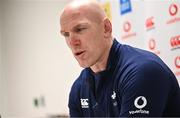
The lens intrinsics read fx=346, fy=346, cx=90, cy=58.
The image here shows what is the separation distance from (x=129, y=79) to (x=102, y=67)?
0.20 meters

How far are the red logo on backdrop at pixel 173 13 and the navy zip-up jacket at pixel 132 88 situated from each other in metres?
0.36

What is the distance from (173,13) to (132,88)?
0.57 metres

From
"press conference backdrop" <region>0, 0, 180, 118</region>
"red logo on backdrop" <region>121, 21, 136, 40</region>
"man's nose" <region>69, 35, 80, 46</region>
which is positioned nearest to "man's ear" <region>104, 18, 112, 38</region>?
"man's nose" <region>69, 35, 80, 46</region>

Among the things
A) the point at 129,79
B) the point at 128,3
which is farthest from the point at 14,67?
the point at 129,79

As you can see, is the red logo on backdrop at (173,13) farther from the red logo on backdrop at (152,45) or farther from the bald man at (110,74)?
the bald man at (110,74)

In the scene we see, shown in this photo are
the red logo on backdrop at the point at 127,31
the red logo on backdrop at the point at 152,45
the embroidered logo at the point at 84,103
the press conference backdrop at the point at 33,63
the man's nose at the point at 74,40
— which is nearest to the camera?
the man's nose at the point at 74,40

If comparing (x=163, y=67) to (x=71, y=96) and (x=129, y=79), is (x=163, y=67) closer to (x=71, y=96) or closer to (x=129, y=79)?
(x=129, y=79)

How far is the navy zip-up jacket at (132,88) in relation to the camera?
3.71ft

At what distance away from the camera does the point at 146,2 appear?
176 cm

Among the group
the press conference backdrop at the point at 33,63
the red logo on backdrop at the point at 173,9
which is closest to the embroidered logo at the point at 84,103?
the red logo on backdrop at the point at 173,9

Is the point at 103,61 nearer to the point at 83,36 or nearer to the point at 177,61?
the point at 83,36

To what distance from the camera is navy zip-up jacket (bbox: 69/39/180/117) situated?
3.71ft

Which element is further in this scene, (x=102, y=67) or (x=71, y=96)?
(x=71, y=96)

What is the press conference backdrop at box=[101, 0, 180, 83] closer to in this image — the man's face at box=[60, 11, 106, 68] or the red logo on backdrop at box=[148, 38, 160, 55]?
the red logo on backdrop at box=[148, 38, 160, 55]
